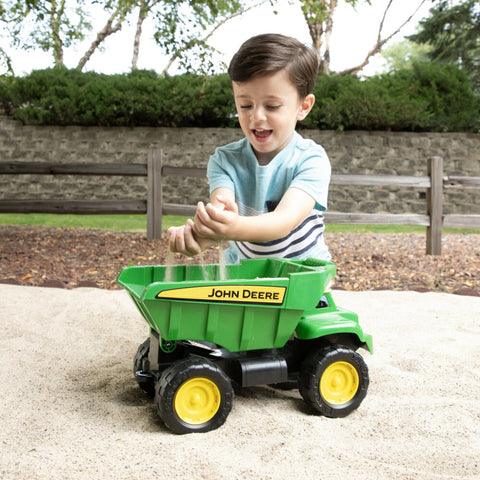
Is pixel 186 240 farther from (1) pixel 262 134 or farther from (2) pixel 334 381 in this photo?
(2) pixel 334 381

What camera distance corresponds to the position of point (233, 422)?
184 cm

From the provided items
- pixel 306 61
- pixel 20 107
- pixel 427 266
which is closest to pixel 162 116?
pixel 20 107

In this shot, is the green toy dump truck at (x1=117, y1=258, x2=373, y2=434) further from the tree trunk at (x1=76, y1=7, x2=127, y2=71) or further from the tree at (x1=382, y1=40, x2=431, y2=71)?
the tree at (x1=382, y1=40, x2=431, y2=71)

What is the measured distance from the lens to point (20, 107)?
11.3 metres

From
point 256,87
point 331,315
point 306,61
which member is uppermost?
point 306,61

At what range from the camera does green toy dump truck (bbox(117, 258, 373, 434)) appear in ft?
5.63

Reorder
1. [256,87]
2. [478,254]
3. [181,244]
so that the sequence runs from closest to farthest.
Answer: [181,244] < [256,87] < [478,254]

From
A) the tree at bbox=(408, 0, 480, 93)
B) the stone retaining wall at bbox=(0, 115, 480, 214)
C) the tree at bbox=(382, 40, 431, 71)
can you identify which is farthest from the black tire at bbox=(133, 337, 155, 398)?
the tree at bbox=(382, 40, 431, 71)

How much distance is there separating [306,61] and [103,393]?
58.9 inches

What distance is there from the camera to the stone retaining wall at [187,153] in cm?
1067

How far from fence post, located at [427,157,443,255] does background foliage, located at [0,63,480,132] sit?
3.99 m

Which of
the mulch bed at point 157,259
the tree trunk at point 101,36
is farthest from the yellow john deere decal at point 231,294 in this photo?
the tree trunk at point 101,36

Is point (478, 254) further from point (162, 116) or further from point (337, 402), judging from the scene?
point (162, 116)

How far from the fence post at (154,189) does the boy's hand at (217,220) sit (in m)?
5.57
